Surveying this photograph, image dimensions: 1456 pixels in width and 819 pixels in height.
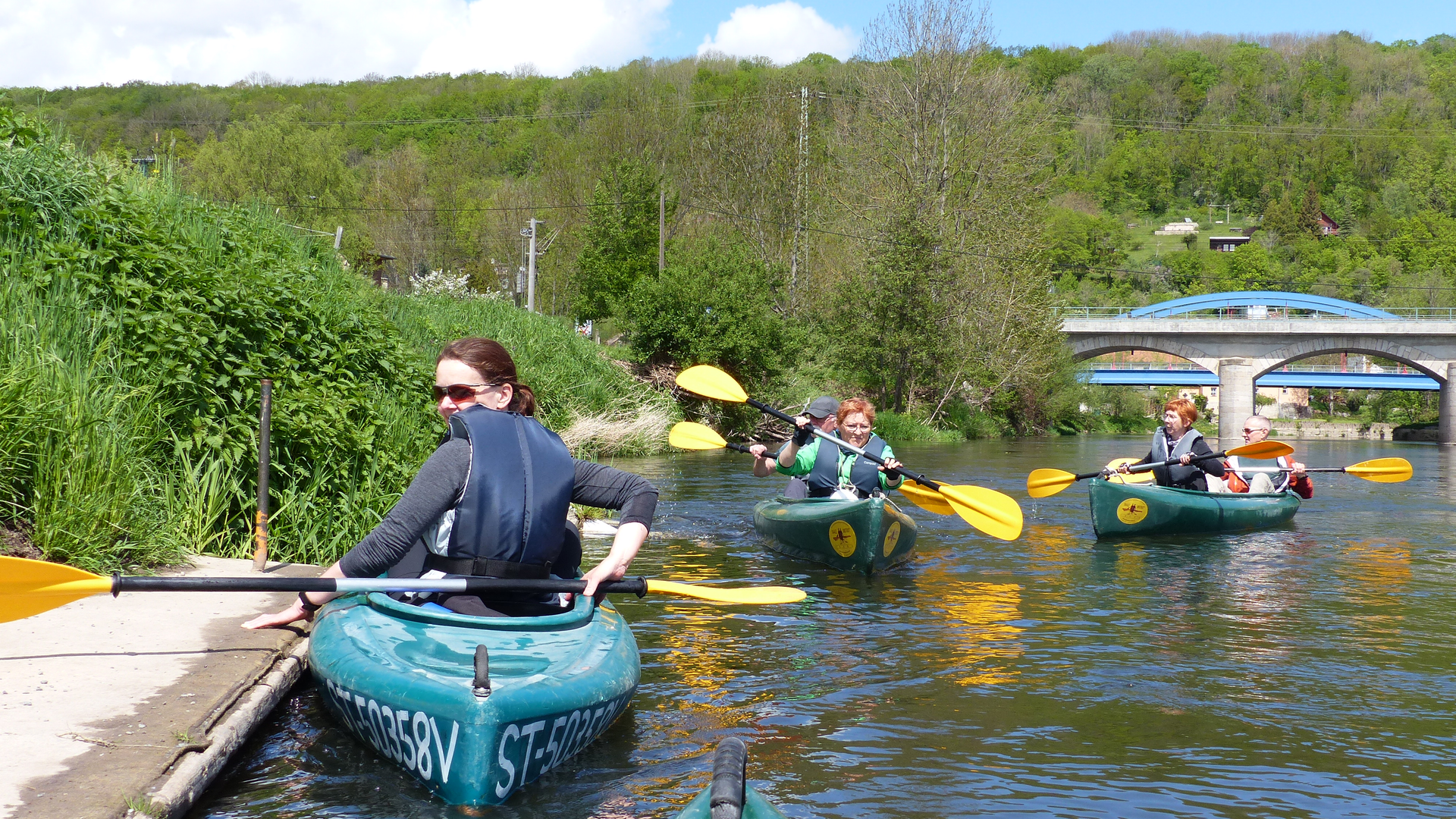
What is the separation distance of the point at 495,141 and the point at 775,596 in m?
51.2

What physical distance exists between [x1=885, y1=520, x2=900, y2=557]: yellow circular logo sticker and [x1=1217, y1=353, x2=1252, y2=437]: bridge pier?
4579 centimetres

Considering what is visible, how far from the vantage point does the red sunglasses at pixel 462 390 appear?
4.20 m

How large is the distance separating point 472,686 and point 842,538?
5.19 m

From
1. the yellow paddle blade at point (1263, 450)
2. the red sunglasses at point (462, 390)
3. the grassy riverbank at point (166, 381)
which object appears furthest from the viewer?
the yellow paddle blade at point (1263, 450)

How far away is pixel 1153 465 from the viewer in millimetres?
10961

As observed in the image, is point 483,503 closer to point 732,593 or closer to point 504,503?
point 504,503

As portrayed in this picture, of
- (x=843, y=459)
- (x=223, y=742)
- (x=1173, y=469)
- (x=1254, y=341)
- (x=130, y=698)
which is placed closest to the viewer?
(x=223, y=742)

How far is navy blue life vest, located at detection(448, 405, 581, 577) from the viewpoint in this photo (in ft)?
13.1

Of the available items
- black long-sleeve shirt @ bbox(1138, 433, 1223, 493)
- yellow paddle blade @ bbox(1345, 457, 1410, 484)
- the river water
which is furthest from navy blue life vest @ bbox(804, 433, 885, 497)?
yellow paddle blade @ bbox(1345, 457, 1410, 484)

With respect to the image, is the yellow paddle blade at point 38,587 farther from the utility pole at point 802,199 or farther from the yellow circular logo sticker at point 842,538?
the utility pole at point 802,199

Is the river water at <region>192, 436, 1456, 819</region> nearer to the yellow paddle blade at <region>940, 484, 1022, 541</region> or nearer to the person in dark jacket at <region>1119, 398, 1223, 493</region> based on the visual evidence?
the yellow paddle blade at <region>940, 484, 1022, 541</region>

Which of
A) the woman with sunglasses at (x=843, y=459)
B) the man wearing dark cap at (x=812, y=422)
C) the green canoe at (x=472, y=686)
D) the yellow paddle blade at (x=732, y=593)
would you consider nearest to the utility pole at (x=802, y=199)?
the man wearing dark cap at (x=812, y=422)

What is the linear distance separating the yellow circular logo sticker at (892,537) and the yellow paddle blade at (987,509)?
42cm

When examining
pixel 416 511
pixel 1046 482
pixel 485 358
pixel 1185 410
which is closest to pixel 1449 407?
pixel 1046 482
